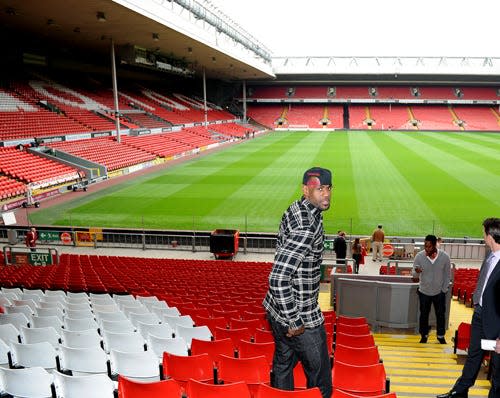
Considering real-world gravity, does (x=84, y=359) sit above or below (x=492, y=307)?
below

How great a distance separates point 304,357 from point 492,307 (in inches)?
71.5

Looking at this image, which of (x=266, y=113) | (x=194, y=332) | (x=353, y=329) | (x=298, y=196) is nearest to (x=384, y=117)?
(x=266, y=113)

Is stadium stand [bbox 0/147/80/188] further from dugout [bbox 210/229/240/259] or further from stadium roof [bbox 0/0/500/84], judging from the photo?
dugout [bbox 210/229/240/259]

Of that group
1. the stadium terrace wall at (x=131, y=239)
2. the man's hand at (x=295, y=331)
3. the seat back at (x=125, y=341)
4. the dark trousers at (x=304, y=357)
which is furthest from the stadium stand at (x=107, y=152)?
the man's hand at (x=295, y=331)

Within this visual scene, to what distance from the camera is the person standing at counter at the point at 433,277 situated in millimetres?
6020

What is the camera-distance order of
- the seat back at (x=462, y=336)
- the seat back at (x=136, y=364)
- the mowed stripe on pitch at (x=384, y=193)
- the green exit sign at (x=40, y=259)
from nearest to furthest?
the seat back at (x=136, y=364) < the seat back at (x=462, y=336) < the green exit sign at (x=40, y=259) < the mowed stripe on pitch at (x=384, y=193)

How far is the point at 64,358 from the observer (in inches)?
178

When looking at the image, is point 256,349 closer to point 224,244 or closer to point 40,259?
point 224,244

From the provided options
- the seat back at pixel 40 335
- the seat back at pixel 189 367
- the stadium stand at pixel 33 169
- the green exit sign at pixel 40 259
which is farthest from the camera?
the stadium stand at pixel 33 169

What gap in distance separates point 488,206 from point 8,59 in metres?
37.7

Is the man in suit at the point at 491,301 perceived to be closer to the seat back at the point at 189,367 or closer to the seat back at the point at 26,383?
the seat back at the point at 189,367

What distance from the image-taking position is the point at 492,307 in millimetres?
3811

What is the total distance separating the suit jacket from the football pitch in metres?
11.9

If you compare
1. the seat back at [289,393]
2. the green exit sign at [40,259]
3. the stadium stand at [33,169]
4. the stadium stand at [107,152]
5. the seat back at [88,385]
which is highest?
the stadium stand at [107,152]
